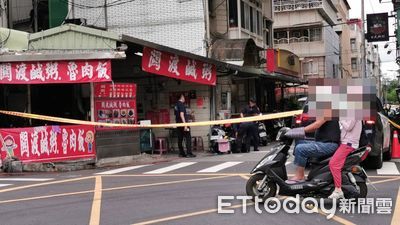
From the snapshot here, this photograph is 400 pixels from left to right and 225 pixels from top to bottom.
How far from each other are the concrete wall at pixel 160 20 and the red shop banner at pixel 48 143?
24.0ft

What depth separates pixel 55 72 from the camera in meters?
14.3

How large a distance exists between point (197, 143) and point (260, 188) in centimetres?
1110

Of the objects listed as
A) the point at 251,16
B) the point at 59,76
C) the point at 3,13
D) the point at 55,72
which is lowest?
the point at 59,76

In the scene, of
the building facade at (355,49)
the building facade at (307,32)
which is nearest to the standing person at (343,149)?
the building facade at (307,32)

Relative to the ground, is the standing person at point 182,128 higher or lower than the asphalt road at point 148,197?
higher

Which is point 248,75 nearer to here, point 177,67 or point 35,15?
point 177,67

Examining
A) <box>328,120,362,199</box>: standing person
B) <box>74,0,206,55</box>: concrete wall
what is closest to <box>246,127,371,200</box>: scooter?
<box>328,120,362,199</box>: standing person

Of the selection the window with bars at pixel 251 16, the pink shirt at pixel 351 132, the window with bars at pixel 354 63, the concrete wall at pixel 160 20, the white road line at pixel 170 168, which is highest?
the window with bars at pixel 354 63

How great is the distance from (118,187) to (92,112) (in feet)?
16.4

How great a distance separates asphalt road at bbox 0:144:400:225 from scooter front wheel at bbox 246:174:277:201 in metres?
0.20

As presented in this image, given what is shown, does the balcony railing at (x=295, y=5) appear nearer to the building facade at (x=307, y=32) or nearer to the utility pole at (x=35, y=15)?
the building facade at (x=307, y=32)

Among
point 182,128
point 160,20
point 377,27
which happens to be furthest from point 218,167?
point 377,27

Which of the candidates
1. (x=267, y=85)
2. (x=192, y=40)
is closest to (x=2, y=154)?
(x=192, y=40)

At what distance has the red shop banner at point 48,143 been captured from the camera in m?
13.9
